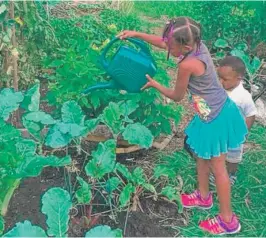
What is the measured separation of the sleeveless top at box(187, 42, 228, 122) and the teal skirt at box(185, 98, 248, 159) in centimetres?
3

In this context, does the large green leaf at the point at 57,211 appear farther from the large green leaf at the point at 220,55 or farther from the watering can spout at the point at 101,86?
the large green leaf at the point at 220,55

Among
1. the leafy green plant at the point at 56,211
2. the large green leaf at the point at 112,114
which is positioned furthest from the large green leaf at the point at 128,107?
the leafy green plant at the point at 56,211

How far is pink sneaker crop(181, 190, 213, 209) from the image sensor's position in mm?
2990

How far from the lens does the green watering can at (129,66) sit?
2.86 metres

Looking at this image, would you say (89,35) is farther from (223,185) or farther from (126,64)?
(223,185)

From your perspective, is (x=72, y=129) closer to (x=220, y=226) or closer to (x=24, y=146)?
(x=24, y=146)

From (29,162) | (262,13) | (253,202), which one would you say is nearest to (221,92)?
(253,202)

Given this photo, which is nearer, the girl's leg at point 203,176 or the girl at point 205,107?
the girl at point 205,107

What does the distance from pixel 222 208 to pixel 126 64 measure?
2.91 ft

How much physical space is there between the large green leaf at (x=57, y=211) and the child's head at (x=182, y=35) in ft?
2.81

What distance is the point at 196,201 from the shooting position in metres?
3.00

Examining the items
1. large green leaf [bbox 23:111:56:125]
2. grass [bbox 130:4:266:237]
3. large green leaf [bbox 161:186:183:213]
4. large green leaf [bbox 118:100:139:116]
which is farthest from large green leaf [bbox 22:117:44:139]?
grass [bbox 130:4:266:237]

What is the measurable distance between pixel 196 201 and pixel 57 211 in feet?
3.51

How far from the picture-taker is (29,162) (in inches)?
90.4
